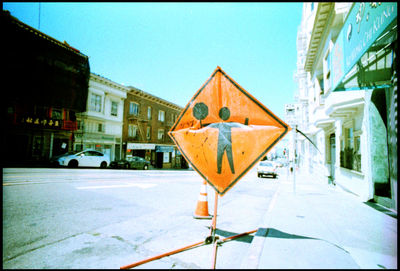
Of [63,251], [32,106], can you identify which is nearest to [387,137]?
[63,251]

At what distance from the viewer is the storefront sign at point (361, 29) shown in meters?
3.18

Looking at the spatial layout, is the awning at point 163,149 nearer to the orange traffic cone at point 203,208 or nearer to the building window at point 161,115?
the building window at point 161,115

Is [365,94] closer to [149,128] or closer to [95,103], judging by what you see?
[95,103]

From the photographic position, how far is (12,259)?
106 inches

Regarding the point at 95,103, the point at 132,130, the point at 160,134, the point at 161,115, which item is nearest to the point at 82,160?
the point at 95,103

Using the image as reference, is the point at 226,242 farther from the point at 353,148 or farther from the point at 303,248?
the point at 353,148

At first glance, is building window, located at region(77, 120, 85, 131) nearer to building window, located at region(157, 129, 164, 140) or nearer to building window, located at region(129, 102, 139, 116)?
building window, located at region(129, 102, 139, 116)

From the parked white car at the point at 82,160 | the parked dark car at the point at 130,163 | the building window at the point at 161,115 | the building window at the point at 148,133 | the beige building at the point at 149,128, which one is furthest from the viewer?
the building window at the point at 161,115

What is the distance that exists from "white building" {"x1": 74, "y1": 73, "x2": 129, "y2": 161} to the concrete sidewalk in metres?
23.7

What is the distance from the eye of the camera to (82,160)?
59.0 feet

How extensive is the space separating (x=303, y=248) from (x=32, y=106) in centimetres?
2449

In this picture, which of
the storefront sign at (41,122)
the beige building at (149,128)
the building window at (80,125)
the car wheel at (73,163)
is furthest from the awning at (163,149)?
the car wheel at (73,163)

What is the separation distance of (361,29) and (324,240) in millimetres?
4100

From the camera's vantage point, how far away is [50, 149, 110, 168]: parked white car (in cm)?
1672
